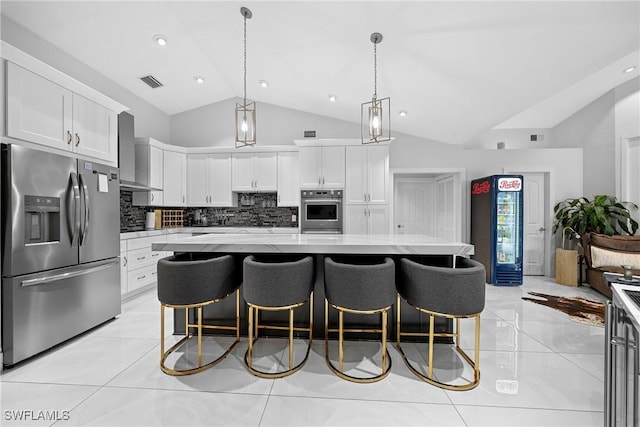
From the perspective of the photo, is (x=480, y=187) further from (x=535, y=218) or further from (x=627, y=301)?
(x=627, y=301)

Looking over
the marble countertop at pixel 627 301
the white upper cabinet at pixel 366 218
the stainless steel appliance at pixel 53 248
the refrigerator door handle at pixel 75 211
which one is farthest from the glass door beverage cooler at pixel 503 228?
the refrigerator door handle at pixel 75 211

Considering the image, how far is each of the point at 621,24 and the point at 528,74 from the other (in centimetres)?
73

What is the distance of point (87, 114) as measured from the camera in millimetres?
2871

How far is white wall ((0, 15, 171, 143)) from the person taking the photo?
2.83m

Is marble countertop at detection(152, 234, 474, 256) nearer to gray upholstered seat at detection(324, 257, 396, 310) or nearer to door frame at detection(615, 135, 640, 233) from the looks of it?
gray upholstered seat at detection(324, 257, 396, 310)

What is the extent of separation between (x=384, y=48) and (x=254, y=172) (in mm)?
2923

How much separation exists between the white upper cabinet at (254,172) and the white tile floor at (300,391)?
9.73ft

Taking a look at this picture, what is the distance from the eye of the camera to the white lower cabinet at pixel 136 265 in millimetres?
3541

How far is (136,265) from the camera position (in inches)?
148

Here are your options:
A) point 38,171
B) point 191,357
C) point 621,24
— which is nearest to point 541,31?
point 621,24

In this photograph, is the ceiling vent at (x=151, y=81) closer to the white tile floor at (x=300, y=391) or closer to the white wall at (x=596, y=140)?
the white tile floor at (x=300, y=391)

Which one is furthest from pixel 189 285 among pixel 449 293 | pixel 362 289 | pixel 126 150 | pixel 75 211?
pixel 126 150

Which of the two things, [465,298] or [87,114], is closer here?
[465,298]

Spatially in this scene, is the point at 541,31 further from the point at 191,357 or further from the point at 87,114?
the point at 87,114
